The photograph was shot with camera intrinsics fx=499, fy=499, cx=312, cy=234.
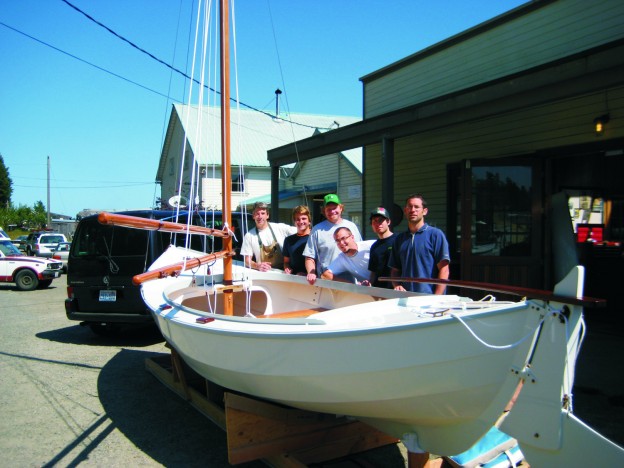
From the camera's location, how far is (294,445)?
323cm

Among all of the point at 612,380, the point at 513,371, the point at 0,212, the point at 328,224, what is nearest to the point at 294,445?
the point at 513,371

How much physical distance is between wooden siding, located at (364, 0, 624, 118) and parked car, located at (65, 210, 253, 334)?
532 cm

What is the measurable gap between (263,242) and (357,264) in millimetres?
1511

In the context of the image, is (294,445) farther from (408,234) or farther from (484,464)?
(408,234)

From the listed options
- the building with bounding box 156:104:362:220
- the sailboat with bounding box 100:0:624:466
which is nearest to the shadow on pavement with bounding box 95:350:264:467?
the sailboat with bounding box 100:0:624:466

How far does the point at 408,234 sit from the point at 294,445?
1.83m

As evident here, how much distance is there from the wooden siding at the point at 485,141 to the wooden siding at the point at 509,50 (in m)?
0.75

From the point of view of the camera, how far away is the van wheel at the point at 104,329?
764 centimetres

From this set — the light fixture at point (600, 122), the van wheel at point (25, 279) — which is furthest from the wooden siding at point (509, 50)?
the van wheel at point (25, 279)

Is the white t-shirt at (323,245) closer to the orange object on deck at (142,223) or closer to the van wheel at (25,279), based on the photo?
the orange object on deck at (142,223)

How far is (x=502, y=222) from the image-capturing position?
24.2 ft

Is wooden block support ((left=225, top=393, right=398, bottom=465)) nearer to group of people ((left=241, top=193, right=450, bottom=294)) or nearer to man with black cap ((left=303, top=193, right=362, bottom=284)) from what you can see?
group of people ((left=241, top=193, right=450, bottom=294))

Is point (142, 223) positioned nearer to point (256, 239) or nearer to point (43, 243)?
point (256, 239)

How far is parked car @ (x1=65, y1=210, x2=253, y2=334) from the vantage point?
6.59 meters
